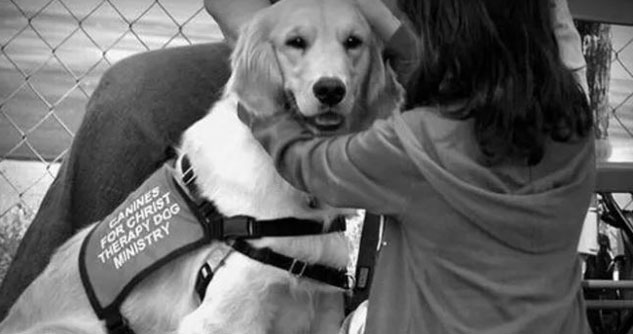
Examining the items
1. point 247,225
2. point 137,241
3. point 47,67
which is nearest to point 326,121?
point 247,225

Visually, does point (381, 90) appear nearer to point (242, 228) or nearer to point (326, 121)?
point (326, 121)

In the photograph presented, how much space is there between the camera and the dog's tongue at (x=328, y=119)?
240 centimetres

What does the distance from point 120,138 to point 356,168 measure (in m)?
1.02

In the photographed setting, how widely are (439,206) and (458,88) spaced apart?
0.68 feet

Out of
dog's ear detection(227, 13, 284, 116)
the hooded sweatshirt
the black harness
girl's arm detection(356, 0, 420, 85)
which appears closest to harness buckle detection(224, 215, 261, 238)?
the black harness

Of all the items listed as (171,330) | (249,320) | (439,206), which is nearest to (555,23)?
(439,206)

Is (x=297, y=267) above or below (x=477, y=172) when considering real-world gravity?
below

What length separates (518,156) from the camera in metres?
2.03

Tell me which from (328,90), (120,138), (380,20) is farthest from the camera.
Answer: (120,138)

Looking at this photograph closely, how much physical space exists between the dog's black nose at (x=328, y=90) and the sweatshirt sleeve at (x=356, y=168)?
20cm

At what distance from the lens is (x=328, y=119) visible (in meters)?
2.42

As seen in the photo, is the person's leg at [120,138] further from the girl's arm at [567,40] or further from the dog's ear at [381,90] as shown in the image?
the girl's arm at [567,40]

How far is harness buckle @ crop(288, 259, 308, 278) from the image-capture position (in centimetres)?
242

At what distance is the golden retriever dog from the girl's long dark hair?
34 centimetres
